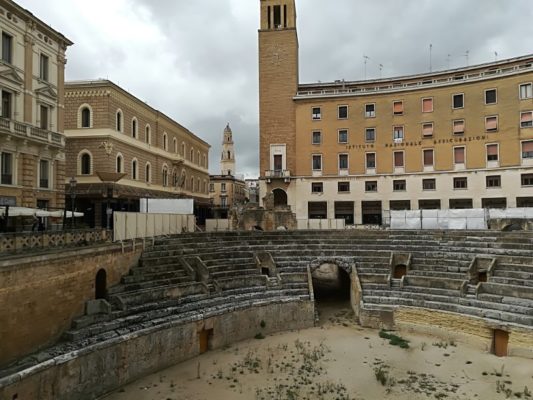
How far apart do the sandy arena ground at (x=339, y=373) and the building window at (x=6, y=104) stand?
15.8 metres

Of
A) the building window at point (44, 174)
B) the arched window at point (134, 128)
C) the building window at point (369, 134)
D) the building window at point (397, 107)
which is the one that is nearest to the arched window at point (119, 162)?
the arched window at point (134, 128)

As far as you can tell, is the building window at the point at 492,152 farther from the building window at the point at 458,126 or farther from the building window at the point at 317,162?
the building window at the point at 317,162

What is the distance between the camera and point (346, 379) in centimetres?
1345

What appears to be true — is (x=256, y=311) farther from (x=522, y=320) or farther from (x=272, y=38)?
(x=272, y=38)

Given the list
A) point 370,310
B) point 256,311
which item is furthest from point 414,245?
point 256,311

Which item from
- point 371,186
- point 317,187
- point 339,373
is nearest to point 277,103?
point 317,187

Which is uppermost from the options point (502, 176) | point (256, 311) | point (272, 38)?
point (272, 38)

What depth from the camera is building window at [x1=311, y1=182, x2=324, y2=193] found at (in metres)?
41.2

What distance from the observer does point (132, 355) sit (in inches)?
529

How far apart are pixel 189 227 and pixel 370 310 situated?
12.7 metres

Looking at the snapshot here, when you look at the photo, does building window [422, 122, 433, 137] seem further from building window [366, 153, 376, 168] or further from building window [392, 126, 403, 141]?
building window [366, 153, 376, 168]

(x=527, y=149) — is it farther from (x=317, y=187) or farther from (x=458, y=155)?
(x=317, y=187)

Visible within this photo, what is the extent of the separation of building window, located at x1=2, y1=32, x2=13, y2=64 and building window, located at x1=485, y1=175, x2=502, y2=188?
122 feet

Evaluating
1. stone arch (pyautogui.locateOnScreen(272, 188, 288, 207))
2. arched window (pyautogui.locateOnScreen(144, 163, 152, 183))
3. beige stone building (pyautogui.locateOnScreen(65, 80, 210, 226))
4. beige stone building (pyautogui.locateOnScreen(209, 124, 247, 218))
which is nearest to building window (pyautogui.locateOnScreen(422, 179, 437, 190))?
stone arch (pyautogui.locateOnScreen(272, 188, 288, 207))
